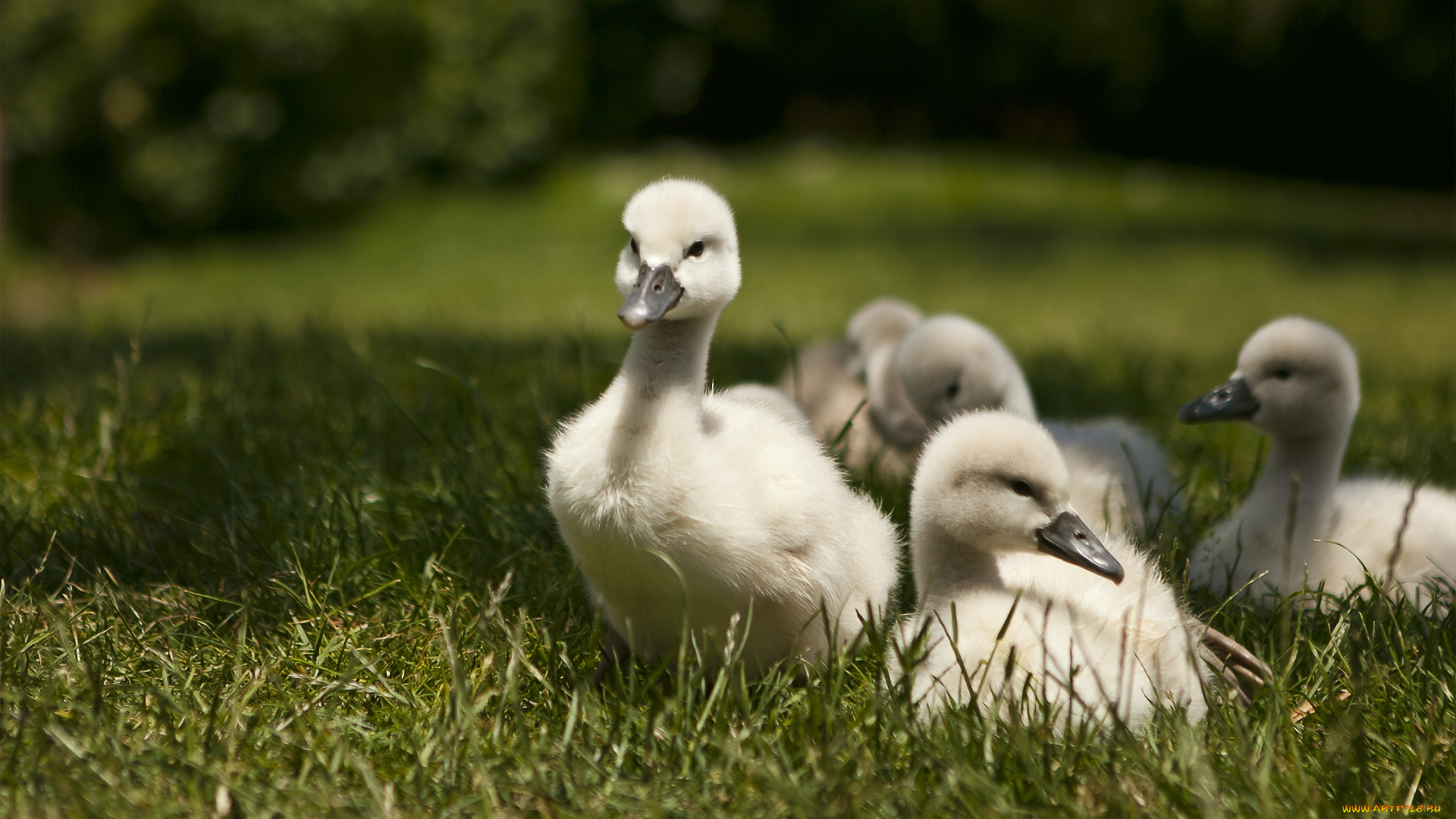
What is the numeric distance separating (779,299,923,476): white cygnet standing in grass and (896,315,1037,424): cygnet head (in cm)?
18

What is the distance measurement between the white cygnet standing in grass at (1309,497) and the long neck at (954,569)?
0.76 m

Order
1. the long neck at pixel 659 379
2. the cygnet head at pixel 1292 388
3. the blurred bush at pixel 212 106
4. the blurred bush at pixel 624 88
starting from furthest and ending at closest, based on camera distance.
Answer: the blurred bush at pixel 624 88 → the blurred bush at pixel 212 106 → the cygnet head at pixel 1292 388 → the long neck at pixel 659 379

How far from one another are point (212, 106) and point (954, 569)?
12327 mm

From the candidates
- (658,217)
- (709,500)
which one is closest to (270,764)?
(709,500)

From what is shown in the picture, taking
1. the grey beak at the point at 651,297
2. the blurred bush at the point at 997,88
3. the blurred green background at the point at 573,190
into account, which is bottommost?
the blurred green background at the point at 573,190

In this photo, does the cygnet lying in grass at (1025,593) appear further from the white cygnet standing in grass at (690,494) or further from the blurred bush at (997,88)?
the blurred bush at (997,88)

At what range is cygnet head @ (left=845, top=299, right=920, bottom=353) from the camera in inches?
192

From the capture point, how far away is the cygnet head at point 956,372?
3.87 metres

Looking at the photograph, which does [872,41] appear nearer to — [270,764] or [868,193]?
[868,193]

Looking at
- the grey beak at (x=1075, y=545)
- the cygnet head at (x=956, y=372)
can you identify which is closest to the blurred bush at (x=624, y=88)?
the cygnet head at (x=956, y=372)

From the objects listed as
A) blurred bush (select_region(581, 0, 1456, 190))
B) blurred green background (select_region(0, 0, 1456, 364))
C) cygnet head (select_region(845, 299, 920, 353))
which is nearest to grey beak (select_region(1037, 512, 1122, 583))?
cygnet head (select_region(845, 299, 920, 353))

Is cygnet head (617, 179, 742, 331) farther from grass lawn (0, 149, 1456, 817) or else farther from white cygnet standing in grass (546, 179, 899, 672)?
grass lawn (0, 149, 1456, 817)

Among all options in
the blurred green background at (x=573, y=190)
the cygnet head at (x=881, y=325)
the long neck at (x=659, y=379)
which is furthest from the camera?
the blurred green background at (x=573, y=190)

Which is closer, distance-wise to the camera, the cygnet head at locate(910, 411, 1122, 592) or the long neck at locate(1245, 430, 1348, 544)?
the cygnet head at locate(910, 411, 1122, 592)
